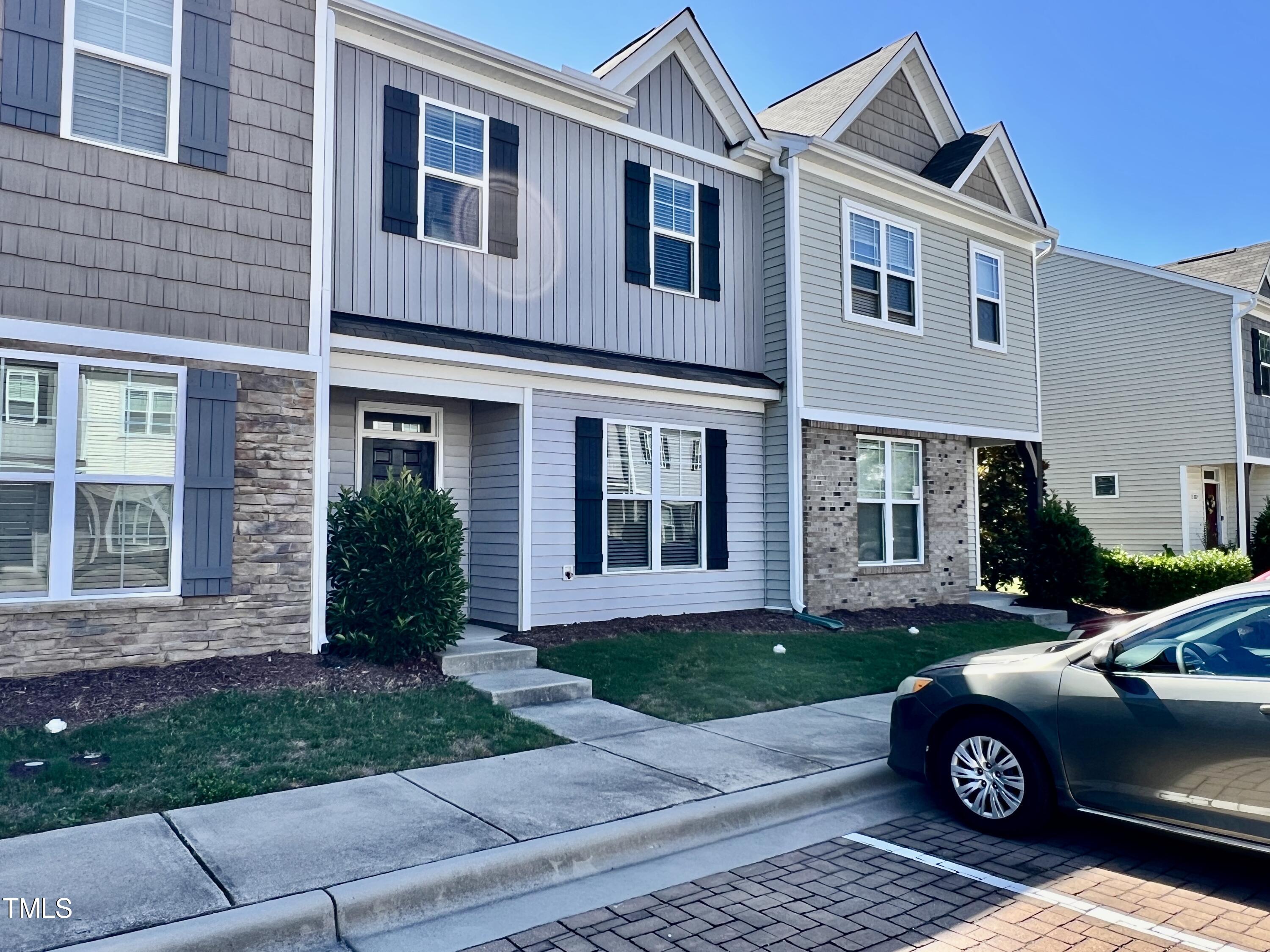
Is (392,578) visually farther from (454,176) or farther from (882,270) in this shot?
(882,270)

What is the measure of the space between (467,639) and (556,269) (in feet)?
14.3

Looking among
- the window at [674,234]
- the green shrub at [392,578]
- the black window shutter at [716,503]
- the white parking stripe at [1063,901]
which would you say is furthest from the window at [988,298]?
the white parking stripe at [1063,901]

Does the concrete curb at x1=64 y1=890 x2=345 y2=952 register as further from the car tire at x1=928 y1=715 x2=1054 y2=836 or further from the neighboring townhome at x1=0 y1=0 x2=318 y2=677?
the neighboring townhome at x1=0 y1=0 x2=318 y2=677

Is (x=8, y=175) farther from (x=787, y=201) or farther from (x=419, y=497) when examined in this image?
(x=787, y=201)

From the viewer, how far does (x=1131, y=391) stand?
2091 centimetres

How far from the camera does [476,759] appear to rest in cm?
619

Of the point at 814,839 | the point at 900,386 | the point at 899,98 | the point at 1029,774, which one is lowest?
the point at 814,839

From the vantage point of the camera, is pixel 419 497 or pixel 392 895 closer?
pixel 392 895

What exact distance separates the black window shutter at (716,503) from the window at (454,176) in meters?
3.93

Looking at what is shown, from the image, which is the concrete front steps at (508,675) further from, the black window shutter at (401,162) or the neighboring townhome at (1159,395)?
the neighboring townhome at (1159,395)

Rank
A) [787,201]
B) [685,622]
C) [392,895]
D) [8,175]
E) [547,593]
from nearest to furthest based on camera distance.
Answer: [392,895]
[8,175]
[547,593]
[685,622]
[787,201]

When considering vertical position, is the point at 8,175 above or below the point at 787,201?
below

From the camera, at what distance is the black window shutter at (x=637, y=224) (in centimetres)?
1151

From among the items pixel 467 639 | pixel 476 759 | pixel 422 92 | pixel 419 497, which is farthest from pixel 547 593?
pixel 422 92
